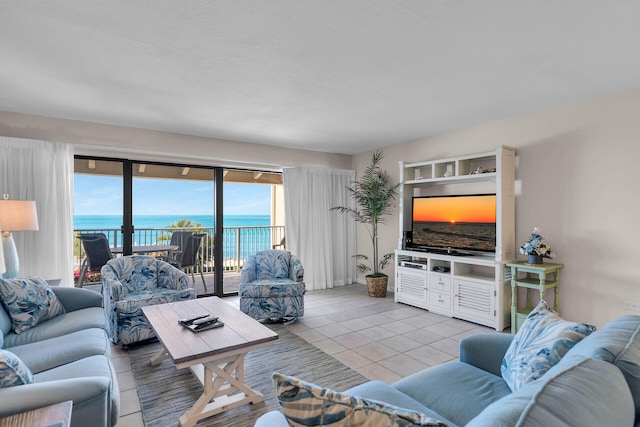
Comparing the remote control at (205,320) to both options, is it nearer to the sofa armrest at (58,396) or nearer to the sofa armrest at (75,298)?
the sofa armrest at (58,396)

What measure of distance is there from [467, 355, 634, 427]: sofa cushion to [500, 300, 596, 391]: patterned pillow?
0.40 m

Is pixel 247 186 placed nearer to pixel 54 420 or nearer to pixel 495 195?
pixel 495 195

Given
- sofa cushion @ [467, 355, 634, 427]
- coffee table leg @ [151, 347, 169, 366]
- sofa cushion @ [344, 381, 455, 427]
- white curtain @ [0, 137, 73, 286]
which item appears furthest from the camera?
white curtain @ [0, 137, 73, 286]

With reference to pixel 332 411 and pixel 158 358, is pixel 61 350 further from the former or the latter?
pixel 332 411

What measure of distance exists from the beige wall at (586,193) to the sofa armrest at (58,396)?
4131 millimetres

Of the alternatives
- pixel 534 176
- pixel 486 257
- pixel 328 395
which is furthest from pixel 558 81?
pixel 328 395

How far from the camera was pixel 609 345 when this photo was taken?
1.10 metres

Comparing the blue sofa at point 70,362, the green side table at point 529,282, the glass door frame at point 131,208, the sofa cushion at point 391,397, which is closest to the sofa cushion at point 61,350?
the blue sofa at point 70,362

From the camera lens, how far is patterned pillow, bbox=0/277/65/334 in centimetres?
248

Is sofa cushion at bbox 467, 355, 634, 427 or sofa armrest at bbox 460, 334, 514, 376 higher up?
sofa cushion at bbox 467, 355, 634, 427

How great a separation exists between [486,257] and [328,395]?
389cm

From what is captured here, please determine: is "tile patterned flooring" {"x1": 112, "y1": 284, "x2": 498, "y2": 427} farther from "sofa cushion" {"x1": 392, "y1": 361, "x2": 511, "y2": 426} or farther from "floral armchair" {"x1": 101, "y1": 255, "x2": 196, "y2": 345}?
"sofa cushion" {"x1": 392, "y1": 361, "x2": 511, "y2": 426}

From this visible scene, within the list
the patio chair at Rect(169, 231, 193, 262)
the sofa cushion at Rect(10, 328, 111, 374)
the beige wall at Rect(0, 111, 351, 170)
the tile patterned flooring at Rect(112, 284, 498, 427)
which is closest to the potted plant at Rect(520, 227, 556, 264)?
the tile patterned flooring at Rect(112, 284, 498, 427)

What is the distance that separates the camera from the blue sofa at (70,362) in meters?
1.38
